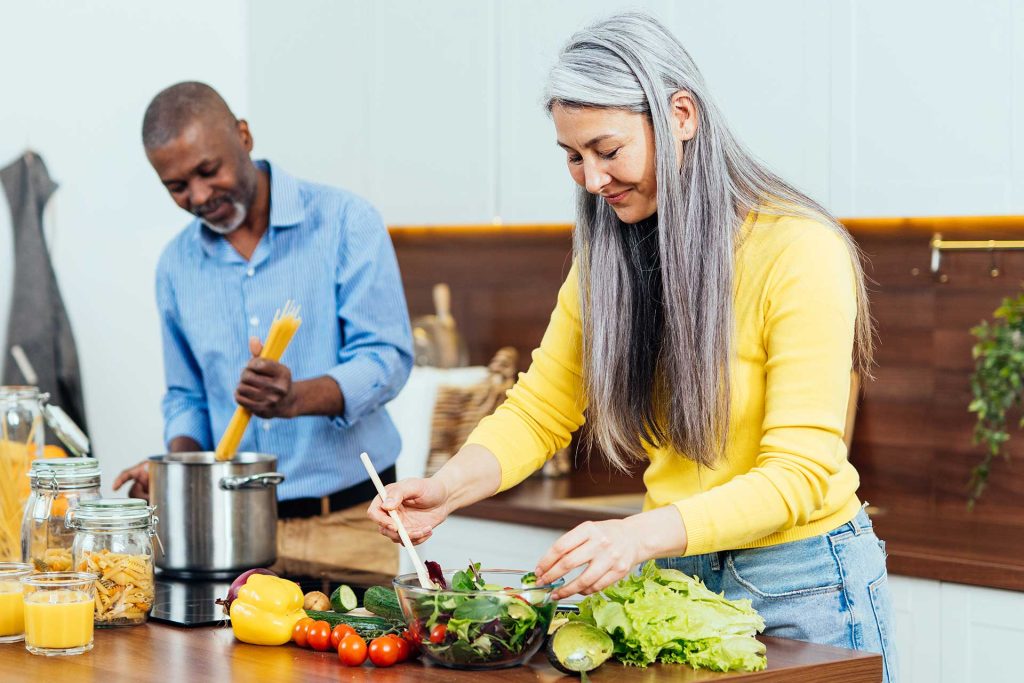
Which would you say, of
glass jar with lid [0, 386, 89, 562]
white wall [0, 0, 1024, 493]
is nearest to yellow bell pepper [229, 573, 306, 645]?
glass jar with lid [0, 386, 89, 562]

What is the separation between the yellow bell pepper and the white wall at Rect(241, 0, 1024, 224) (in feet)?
5.46

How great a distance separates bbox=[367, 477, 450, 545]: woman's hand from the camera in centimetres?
165

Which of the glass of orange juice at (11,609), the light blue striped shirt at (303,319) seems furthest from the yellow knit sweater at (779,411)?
the light blue striped shirt at (303,319)

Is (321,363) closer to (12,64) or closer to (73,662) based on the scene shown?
(73,662)

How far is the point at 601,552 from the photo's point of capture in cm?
139

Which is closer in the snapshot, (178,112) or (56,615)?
(56,615)

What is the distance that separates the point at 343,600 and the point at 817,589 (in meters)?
0.61

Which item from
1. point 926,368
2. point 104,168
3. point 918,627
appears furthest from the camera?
point 104,168

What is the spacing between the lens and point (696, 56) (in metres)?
3.04

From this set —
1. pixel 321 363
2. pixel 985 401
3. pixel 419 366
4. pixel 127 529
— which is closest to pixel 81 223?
pixel 419 366

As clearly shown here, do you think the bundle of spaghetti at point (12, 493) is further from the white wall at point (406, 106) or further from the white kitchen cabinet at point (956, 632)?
the white kitchen cabinet at point (956, 632)

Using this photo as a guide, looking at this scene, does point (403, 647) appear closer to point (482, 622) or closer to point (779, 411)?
point (482, 622)

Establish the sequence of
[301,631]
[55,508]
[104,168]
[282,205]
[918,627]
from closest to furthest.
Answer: [301,631], [55,508], [282,205], [918,627], [104,168]

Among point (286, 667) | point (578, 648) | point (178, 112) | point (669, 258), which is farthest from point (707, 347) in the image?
point (178, 112)
